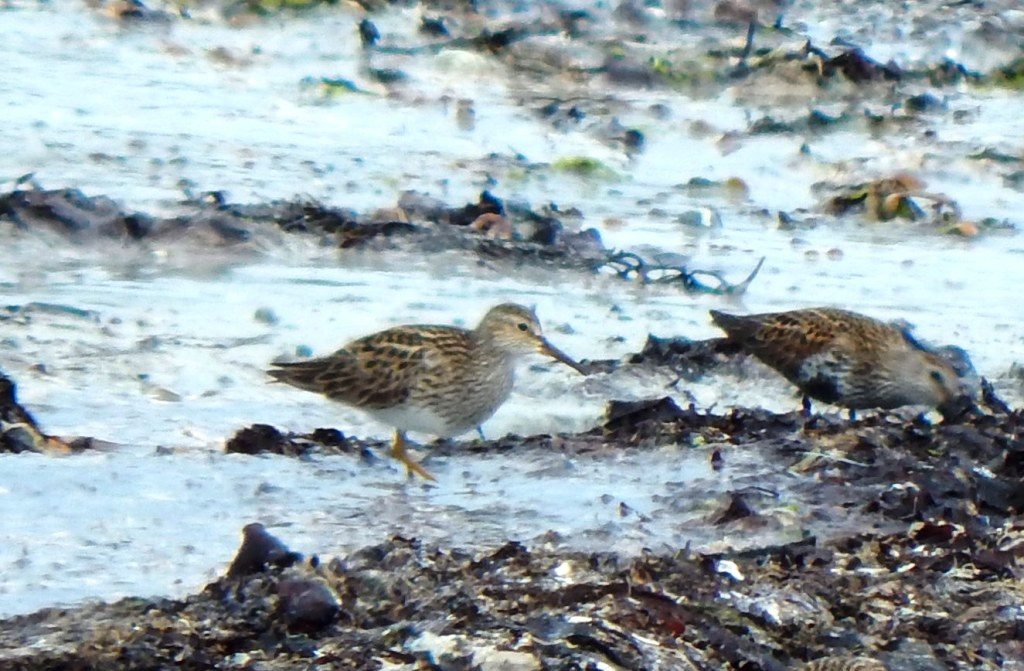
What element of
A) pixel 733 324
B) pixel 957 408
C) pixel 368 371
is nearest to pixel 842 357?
pixel 733 324

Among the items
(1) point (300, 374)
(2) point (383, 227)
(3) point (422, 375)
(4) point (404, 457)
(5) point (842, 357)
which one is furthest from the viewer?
(2) point (383, 227)

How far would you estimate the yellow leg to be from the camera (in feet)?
17.8

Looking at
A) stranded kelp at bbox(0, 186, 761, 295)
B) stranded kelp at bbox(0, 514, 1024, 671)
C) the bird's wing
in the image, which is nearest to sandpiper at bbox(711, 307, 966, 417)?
stranded kelp at bbox(0, 186, 761, 295)

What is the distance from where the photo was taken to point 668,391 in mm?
6477

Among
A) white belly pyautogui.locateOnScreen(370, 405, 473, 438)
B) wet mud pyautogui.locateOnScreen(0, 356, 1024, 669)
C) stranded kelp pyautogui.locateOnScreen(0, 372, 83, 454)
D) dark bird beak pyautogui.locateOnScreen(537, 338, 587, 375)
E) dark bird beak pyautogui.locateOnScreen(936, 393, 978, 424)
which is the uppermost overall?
wet mud pyautogui.locateOnScreen(0, 356, 1024, 669)

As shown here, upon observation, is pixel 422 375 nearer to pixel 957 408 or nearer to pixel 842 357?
pixel 842 357

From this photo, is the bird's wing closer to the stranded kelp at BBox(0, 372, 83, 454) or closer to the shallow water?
the shallow water

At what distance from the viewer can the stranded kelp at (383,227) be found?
25.1ft

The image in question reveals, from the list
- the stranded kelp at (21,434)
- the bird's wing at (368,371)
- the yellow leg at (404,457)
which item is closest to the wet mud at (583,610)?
the yellow leg at (404,457)

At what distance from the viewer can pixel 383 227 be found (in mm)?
7984

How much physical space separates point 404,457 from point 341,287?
6.14ft

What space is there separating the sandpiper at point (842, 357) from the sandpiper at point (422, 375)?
698 millimetres

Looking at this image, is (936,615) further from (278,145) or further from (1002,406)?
(278,145)

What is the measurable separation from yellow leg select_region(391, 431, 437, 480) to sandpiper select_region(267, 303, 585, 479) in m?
0.02
